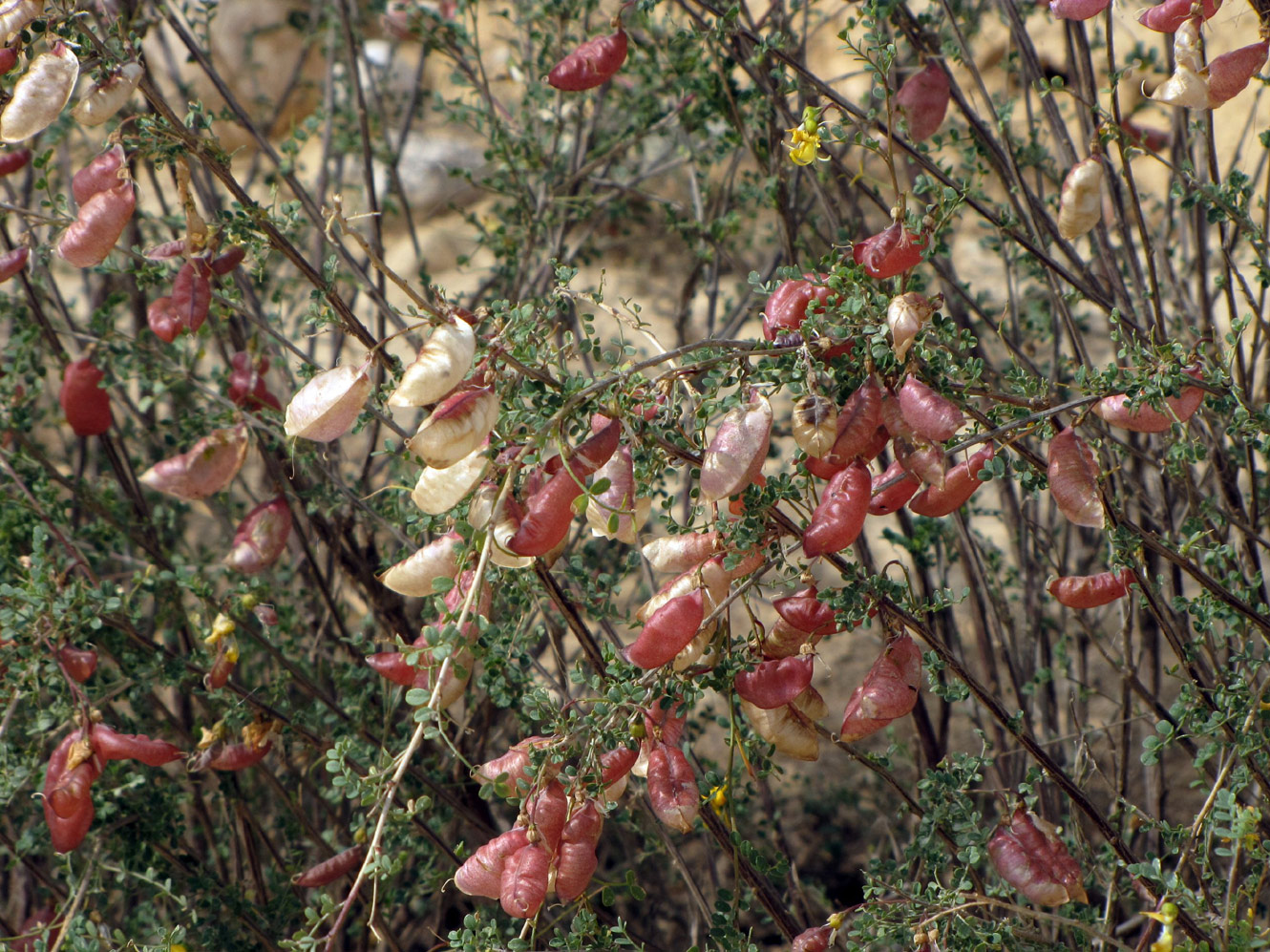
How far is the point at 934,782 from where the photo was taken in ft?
3.24

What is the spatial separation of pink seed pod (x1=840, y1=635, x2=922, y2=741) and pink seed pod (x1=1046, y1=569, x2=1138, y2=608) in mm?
152

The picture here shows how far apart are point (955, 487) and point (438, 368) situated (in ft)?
1.27

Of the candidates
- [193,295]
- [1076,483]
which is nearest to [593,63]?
[193,295]

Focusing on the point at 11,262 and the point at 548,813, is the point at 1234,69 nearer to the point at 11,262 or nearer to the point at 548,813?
the point at 548,813

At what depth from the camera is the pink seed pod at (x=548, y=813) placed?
2.69 ft

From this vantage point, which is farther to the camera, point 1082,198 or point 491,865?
point 1082,198

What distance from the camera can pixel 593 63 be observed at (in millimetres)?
1204

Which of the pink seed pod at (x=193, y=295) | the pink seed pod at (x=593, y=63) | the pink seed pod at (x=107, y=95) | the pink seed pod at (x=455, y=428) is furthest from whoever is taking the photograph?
the pink seed pod at (x=593, y=63)

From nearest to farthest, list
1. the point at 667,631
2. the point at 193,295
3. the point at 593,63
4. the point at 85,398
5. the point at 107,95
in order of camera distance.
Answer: the point at 667,631
the point at 107,95
the point at 193,295
the point at 593,63
the point at 85,398

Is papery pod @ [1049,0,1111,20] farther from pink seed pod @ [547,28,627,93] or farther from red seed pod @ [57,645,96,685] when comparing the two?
red seed pod @ [57,645,96,685]

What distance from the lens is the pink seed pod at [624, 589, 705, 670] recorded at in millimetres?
822

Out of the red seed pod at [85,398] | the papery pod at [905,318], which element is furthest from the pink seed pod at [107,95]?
the papery pod at [905,318]

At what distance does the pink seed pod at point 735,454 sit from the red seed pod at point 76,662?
0.68m

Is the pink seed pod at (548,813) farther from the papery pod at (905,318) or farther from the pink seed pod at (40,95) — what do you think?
the pink seed pod at (40,95)
